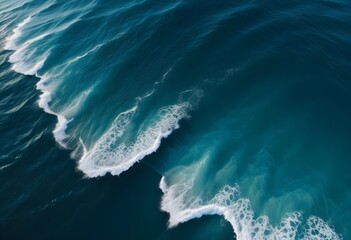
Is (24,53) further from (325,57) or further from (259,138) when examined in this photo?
(325,57)

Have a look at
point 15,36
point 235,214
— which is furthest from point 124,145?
point 15,36

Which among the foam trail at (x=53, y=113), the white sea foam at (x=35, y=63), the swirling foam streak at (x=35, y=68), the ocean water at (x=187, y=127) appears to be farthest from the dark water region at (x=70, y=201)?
the white sea foam at (x=35, y=63)

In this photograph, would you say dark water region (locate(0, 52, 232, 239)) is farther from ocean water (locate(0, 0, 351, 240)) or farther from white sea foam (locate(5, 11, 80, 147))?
white sea foam (locate(5, 11, 80, 147))

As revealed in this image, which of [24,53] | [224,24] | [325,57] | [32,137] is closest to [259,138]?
[325,57]

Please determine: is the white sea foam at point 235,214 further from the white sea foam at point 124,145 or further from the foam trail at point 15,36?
the foam trail at point 15,36

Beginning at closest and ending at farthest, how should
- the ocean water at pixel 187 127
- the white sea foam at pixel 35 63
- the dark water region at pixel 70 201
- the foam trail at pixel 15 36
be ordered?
1. the dark water region at pixel 70 201
2. the ocean water at pixel 187 127
3. the white sea foam at pixel 35 63
4. the foam trail at pixel 15 36

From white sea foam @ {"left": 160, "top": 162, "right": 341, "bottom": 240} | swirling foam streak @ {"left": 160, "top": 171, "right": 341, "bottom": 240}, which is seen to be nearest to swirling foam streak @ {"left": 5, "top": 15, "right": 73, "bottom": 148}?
white sea foam @ {"left": 160, "top": 162, "right": 341, "bottom": 240}

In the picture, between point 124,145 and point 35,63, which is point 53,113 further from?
point 35,63
